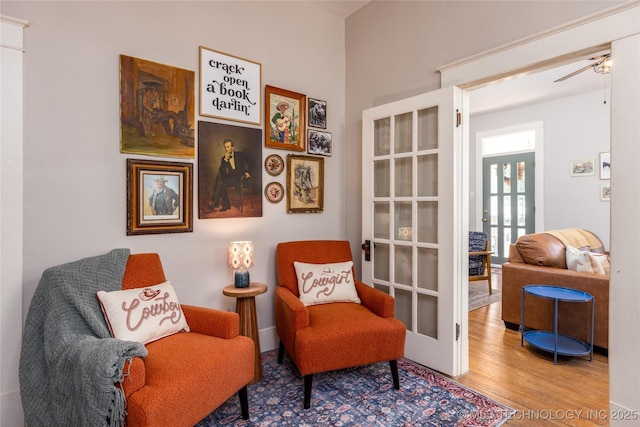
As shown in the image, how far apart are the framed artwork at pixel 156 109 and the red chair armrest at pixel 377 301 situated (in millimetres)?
1577

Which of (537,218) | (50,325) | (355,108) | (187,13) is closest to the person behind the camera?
(50,325)

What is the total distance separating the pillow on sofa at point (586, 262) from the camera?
2.86 m

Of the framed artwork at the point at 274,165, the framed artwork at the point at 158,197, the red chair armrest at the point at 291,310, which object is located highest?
the framed artwork at the point at 274,165

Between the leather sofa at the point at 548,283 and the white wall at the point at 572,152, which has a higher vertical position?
the white wall at the point at 572,152

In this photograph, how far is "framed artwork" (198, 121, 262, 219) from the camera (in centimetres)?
242

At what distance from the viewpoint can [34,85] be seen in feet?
6.05

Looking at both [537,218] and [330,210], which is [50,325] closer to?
[330,210]

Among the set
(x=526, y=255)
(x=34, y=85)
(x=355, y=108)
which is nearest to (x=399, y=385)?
(x=526, y=255)

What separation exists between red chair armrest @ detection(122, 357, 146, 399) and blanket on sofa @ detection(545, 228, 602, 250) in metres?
3.70

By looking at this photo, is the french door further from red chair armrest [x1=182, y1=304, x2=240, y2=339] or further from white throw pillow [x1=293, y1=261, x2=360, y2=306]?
red chair armrest [x1=182, y1=304, x2=240, y2=339]

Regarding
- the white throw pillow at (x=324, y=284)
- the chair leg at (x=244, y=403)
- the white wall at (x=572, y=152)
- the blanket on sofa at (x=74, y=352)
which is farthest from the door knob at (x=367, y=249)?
the white wall at (x=572, y=152)

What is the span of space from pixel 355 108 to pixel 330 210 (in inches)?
39.2

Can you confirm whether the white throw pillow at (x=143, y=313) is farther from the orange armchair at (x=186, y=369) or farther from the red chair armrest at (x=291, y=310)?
the red chair armrest at (x=291, y=310)

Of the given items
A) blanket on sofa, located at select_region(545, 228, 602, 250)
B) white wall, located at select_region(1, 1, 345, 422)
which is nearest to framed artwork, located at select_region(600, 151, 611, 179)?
blanket on sofa, located at select_region(545, 228, 602, 250)
